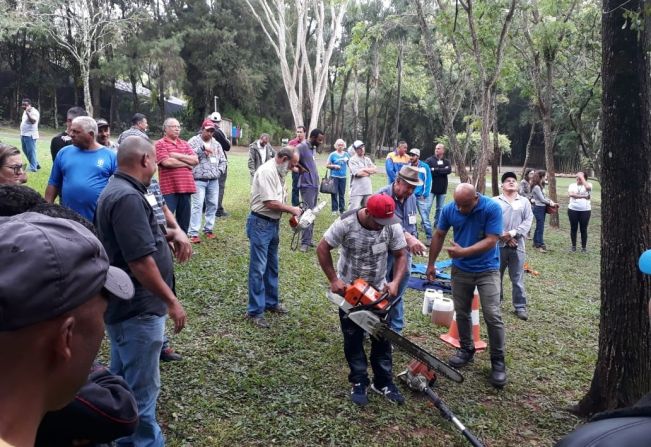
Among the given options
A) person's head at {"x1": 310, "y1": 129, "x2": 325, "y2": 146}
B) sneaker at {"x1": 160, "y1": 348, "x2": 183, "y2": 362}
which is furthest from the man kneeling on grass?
person's head at {"x1": 310, "y1": 129, "x2": 325, "y2": 146}

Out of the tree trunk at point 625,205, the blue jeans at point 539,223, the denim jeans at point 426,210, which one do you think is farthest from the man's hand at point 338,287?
the blue jeans at point 539,223

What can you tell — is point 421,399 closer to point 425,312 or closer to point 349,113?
point 425,312

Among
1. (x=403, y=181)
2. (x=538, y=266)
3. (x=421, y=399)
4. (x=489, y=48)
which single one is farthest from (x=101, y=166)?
(x=489, y=48)

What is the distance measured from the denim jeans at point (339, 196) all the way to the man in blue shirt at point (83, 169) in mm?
7290

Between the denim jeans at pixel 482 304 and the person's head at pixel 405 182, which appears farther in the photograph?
the person's head at pixel 405 182

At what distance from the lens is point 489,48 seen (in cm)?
1131

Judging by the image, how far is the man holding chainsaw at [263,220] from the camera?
547cm

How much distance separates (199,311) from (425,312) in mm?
2955

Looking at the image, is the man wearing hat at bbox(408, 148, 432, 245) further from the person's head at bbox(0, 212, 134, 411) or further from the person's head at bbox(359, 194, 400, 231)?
the person's head at bbox(0, 212, 134, 411)

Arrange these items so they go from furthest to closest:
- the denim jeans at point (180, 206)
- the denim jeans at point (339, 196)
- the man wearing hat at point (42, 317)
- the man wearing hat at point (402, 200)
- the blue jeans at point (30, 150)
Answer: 1. the blue jeans at point (30, 150)
2. the denim jeans at point (339, 196)
3. the denim jeans at point (180, 206)
4. the man wearing hat at point (402, 200)
5. the man wearing hat at point (42, 317)

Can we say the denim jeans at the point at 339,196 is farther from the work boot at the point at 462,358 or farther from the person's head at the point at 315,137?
the work boot at the point at 462,358

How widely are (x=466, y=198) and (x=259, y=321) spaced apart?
2671 millimetres

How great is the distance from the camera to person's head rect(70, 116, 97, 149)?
4.61 m

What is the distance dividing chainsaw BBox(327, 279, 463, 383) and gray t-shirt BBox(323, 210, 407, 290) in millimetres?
233
